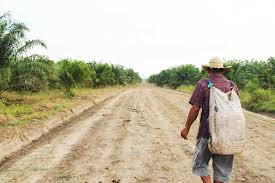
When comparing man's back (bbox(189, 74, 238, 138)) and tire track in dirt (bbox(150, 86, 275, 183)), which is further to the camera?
tire track in dirt (bbox(150, 86, 275, 183))

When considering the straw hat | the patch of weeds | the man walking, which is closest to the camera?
the man walking

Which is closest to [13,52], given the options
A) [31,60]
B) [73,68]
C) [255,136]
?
[31,60]

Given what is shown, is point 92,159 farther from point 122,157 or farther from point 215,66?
point 215,66

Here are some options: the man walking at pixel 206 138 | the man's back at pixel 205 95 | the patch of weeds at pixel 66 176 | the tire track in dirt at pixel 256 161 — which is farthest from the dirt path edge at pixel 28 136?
the man's back at pixel 205 95

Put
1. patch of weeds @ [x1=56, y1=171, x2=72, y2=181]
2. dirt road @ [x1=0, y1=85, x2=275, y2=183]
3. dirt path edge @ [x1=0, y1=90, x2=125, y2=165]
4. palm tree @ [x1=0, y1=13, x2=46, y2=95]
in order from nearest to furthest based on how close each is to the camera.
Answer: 1. patch of weeds @ [x1=56, y1=171, x2=72, y2=181]
2. dirt road @ [x1=0, y1=85, x2=275, y2=183]
3. dirt path edge @ [x1=0, y1=90, x2=125, y2=165]
4. palm tree @ [x1=0, y1=13, x2=46, y2=95]

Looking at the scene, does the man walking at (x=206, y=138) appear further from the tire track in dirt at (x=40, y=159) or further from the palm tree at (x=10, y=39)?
the palm tree at (x=10, y=39)

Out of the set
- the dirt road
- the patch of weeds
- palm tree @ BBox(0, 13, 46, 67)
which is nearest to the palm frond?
palm tree @ BBox(0, 13, 46, 67)

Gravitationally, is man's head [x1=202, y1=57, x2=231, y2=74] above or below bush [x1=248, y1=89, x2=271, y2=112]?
above

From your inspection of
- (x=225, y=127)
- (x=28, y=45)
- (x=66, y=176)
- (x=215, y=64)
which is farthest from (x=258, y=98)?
(x=225, y=127)

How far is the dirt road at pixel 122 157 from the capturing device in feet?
19.8

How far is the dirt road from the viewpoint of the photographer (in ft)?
19.8

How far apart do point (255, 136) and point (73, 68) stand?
1658cm

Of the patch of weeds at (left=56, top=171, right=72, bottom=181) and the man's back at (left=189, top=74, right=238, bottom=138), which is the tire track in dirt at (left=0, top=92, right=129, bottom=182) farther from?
the man's back at (left=189, top=74, right=238, bottom=138)

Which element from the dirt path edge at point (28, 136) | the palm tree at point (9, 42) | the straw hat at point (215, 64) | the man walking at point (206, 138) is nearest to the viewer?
the man walking at point (206, 138)
